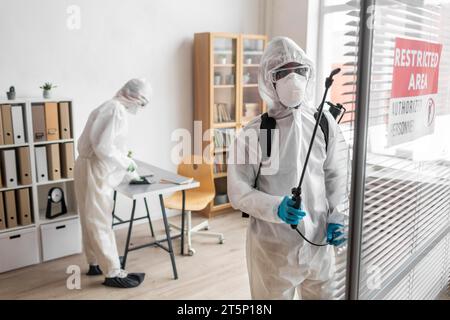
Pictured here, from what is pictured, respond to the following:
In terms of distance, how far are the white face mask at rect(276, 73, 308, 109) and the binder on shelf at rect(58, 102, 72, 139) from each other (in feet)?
7.14

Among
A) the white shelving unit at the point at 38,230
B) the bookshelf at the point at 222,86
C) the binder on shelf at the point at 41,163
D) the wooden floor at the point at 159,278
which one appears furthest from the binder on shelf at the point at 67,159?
the bookshelf at the point at 222,86

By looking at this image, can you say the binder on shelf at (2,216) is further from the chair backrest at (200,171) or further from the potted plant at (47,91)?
the chair backrest at (200,171)

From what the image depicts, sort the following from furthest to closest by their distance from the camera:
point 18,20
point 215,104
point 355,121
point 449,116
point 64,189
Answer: point 215,104 < point 64,189 < point 18,20 < point 449,116 < point 355,121

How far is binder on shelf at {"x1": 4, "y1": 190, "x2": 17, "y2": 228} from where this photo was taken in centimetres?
321

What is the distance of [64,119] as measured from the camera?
3.39 meters

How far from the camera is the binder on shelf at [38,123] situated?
325 centimetres

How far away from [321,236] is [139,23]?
2997mm

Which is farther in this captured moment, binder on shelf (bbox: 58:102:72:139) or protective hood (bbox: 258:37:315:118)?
binder on shelf (bbox: 58:102:72:139)

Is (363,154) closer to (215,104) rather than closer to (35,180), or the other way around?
(35,180)

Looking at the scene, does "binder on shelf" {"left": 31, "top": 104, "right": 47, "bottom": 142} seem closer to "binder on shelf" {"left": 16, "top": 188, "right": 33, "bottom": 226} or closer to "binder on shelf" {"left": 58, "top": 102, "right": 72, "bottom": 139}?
"binder on shelf" {"left": 58, "top": 102, "right": 72, "bottom": 139}

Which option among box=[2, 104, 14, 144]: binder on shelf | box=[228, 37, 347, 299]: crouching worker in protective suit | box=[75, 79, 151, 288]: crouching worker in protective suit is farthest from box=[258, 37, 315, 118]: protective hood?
box=[2, 104, 14, 144]: binder on shelf

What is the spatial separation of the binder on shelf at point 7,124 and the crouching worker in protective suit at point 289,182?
210cm
